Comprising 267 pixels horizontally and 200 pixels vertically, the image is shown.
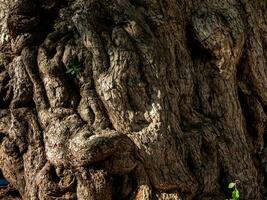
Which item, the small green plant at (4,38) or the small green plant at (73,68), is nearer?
the small green plant at (73,68)

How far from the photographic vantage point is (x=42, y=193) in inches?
183

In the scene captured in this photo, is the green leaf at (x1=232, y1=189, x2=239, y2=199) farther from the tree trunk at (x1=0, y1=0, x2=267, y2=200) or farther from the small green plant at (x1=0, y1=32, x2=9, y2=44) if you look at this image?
the small green plant at (x1=0, y1=32, x2=9, y2=44)

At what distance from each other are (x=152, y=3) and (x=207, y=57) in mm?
867

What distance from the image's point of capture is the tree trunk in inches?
183

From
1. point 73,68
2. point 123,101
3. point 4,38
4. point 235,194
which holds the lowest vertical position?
point 235,194

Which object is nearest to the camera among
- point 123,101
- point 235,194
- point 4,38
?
point 123,101

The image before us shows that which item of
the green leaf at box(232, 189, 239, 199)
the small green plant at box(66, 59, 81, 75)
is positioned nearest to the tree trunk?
the small green plant at box(66, 59, 81, 75)

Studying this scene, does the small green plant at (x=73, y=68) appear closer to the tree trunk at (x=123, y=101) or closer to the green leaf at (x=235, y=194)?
the tree trunk at (x=123, y=101)

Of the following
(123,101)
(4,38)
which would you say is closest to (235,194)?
(123,101)

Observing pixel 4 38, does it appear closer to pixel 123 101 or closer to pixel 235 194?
pixel 123 101

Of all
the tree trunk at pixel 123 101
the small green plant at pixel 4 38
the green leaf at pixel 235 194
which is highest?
the small green plant at pixel 4 38

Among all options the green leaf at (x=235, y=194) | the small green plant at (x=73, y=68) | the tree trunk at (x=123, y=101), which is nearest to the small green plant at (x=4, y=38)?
the tree trunk at (x=123, y=101)

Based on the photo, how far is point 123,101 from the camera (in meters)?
4.72

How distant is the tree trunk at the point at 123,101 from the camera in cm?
464
